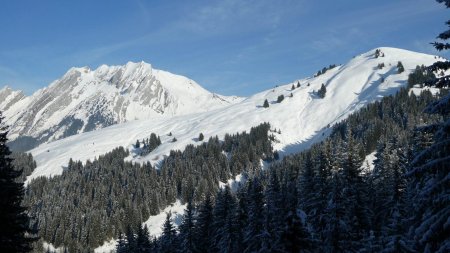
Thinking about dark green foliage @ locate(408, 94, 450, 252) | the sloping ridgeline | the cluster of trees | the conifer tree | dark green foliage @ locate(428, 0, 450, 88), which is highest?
dark green foliage @ locate(428, 0, 450, 88)

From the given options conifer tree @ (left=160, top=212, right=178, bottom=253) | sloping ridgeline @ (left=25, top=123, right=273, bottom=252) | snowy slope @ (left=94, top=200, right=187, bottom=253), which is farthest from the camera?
sloping ridgeline @ (left=25, top=123, right=273, bottom=252)

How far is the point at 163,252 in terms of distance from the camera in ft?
220

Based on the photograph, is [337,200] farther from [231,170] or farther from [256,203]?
[231,170]

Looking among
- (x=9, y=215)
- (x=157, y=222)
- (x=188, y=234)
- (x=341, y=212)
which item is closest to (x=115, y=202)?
(x=157, y=222)

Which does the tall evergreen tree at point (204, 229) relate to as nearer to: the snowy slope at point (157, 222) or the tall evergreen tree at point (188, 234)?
the tall evergreen tree at point (188, 234)

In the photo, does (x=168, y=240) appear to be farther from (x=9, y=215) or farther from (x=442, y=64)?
(x=442, y=64)

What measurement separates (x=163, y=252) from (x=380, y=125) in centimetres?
11768

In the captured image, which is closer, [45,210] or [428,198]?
[428,198]

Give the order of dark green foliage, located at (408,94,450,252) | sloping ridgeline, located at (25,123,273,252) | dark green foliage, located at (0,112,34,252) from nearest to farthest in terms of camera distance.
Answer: dark green foliage, located at (408,94,450,252)
dark green foliage, located at (0,112,34,252)
sloping ridgeline, located at (25,123,273,252)

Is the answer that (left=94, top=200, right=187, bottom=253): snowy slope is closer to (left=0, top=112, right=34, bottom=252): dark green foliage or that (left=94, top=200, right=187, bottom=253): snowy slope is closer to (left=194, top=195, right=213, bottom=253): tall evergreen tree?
(left=194, top=195, right=213, bottom=253): tall evergreen tree

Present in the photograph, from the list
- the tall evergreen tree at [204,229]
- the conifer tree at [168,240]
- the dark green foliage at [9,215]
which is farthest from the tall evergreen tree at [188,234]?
the dark green foliage at [9,215]

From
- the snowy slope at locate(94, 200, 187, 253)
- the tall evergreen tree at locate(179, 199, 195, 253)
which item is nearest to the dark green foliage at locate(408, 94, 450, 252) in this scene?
the tall evergreen tree at locate(179, 199, 195, 253)

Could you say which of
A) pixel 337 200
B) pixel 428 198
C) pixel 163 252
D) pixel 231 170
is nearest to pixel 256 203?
pixel 337 200

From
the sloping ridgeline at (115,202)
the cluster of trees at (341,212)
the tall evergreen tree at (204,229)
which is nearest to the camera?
the cluster of trees at (341,212)
